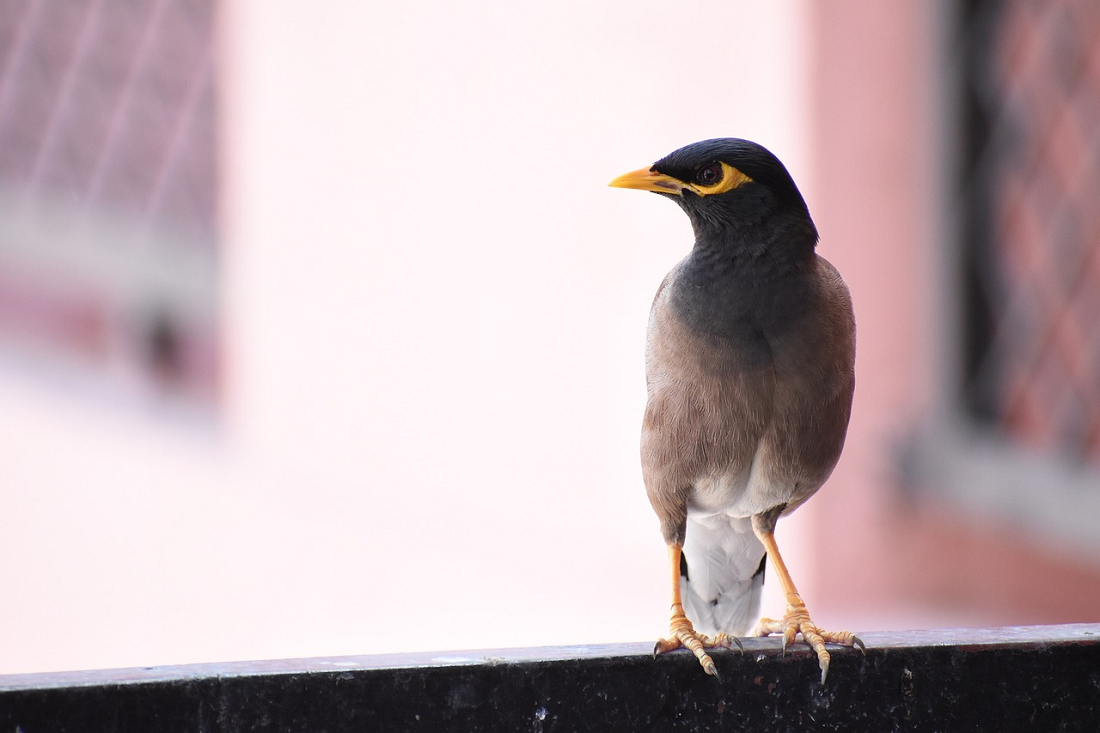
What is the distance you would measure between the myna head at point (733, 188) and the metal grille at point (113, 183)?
5362mm

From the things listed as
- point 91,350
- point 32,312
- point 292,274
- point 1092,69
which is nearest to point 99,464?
point 91,350

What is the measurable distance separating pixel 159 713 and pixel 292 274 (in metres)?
4.08

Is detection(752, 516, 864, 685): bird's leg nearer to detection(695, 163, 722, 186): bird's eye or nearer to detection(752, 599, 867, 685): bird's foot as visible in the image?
detection(752, 599, 867, 685): bird's foot

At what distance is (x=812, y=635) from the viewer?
150 centimetres

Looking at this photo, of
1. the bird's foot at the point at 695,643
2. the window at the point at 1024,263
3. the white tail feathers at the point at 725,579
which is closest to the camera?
the bird's foot at the point at 695,643

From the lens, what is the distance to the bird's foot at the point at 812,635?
4.75ft

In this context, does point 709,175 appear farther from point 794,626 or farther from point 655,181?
point 794,626

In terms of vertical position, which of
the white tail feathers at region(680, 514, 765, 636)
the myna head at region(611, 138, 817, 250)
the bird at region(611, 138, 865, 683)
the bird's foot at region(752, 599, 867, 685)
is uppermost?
the myna head at region(611, 138, 817, 250)

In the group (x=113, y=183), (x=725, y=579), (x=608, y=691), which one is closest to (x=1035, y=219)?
(x=725, y=579)

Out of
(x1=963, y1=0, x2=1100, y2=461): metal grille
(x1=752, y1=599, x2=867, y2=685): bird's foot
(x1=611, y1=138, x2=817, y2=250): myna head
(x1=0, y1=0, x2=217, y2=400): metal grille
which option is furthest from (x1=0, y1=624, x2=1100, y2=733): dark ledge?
(x1=0, y1=0, x2=217, y2=400): metal grille

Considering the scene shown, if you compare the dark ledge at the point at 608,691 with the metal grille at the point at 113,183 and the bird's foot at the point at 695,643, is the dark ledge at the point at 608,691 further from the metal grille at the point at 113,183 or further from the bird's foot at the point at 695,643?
the metal grille at the point at 113,183

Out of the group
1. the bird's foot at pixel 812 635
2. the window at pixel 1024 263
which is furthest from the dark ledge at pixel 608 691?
the window at pixel 1024 263

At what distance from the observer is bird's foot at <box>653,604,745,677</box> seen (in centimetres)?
142

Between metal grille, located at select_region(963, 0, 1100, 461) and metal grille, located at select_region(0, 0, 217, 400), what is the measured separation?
4.06 m
